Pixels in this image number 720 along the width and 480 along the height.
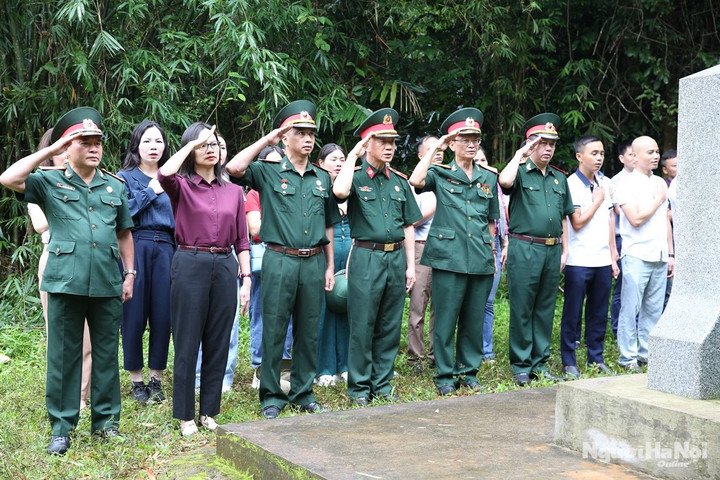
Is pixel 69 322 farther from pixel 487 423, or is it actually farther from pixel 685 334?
pixel 685 334

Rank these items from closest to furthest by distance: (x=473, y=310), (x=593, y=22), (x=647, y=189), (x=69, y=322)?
(x=69, y=322)
(x=473, y=310)
(x=647, y=189)
(x=593, y=22)

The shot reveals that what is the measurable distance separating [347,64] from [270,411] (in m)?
5.30

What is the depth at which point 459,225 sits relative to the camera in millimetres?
5926

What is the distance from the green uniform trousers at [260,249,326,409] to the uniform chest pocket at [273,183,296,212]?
276mm

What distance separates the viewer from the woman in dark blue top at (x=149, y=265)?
5.59 metres

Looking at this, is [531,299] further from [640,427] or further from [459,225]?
[640,427]

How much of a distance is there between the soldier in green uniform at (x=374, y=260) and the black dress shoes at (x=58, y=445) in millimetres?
1768

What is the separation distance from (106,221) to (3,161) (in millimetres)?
4321

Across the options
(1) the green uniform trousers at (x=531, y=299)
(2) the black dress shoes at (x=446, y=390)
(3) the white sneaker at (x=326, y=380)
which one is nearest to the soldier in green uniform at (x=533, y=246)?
(1) the green uniform trousers at (x=531, y=299)

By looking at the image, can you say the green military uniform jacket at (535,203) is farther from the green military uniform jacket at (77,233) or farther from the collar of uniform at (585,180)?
the green military uniform jacket at (77,233)

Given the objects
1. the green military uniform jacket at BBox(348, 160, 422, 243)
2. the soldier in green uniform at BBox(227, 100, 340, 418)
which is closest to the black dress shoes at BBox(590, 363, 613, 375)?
the green military uniform jacket at BBox(348, 160, 422, 243)

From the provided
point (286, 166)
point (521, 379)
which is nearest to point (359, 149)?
point (286, 166)

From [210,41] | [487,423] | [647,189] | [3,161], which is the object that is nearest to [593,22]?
[647,189]

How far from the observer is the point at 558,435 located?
12.6 ft
